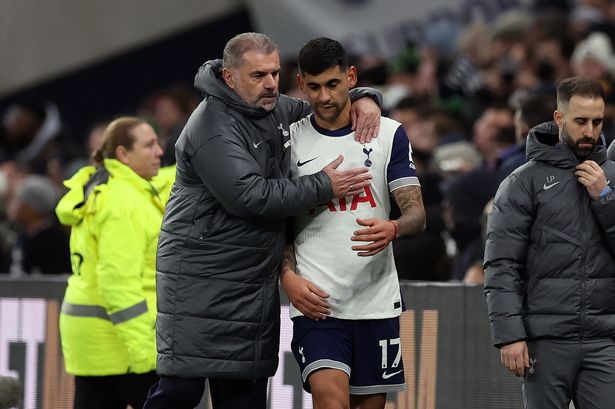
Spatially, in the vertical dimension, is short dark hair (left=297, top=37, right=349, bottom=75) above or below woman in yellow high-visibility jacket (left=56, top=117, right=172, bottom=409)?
above

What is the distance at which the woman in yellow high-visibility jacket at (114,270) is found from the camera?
783 cm

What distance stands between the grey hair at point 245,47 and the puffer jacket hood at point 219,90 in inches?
4.1

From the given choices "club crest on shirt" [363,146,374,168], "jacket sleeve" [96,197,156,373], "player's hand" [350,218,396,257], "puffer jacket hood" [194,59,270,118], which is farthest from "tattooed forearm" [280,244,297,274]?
"jacket sleeve" [96,197,156,373]

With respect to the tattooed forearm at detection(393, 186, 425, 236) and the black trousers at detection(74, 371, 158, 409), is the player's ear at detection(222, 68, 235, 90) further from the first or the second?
the black trousers at detection(74, 371, 158, 409)

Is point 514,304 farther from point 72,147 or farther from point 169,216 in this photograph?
point 72,147

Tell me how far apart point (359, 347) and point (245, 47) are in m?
1.50

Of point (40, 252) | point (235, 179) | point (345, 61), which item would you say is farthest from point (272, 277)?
point (40, 252)

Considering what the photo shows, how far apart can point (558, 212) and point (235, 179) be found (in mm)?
1471

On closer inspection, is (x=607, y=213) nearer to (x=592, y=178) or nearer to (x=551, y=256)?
(x=592, y=178)

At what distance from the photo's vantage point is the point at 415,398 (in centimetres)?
863

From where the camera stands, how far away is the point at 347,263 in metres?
6.98

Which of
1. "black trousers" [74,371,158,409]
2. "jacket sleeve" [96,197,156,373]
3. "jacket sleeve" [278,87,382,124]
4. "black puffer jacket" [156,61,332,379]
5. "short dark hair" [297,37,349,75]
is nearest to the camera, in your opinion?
"short dark hair" [297,37,349,75]

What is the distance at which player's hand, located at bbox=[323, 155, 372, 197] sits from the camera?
22.4 feet

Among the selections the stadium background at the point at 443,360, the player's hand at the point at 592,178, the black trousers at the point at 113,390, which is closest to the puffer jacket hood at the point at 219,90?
the player's hand at the point at 592,178
